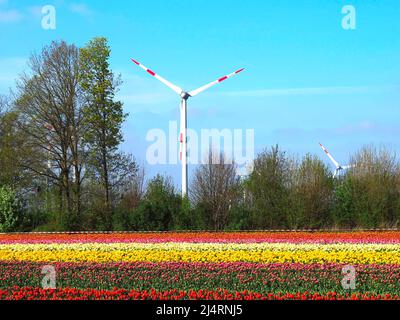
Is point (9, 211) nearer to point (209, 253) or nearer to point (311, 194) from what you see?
point (311, 194)

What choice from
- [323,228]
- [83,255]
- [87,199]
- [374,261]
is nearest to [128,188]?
[87,199]

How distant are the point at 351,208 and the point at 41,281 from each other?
22.8 m

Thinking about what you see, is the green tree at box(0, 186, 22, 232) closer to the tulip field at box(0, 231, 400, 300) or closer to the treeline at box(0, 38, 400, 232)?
the treeline at box(0, 38, 400, 232)

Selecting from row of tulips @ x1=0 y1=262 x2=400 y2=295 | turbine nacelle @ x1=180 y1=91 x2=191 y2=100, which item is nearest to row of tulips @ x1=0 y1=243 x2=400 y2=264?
row of tulips @ x1=0 y1=262 x2=400 y2=295

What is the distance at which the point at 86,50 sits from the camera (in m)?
39.2

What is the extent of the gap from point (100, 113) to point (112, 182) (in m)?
4.19

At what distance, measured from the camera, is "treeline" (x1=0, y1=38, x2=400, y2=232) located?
33969mm

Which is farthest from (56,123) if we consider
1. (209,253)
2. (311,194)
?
(209,253)

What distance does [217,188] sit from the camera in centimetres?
3438

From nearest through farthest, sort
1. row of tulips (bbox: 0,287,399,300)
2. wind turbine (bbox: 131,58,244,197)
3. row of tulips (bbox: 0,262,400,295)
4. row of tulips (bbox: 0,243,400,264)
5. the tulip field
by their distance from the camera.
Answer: row of tulips (bbox: 0,287,399,300), the tulip field, row of tulips (bbox: 0,262,400,295), row of tulips (bbox: 0,243,400,264), wind turbine (bbox: 131,58,244,197)

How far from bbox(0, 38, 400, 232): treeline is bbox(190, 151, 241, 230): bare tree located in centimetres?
5

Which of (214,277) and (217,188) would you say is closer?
(214,277)

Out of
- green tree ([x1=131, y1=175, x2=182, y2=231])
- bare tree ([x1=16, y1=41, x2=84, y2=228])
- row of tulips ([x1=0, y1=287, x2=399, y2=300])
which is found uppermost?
bare tree ([x1=16, y1=41, x2=84, y2=228])

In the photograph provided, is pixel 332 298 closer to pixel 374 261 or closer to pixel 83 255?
pixel 374 261
